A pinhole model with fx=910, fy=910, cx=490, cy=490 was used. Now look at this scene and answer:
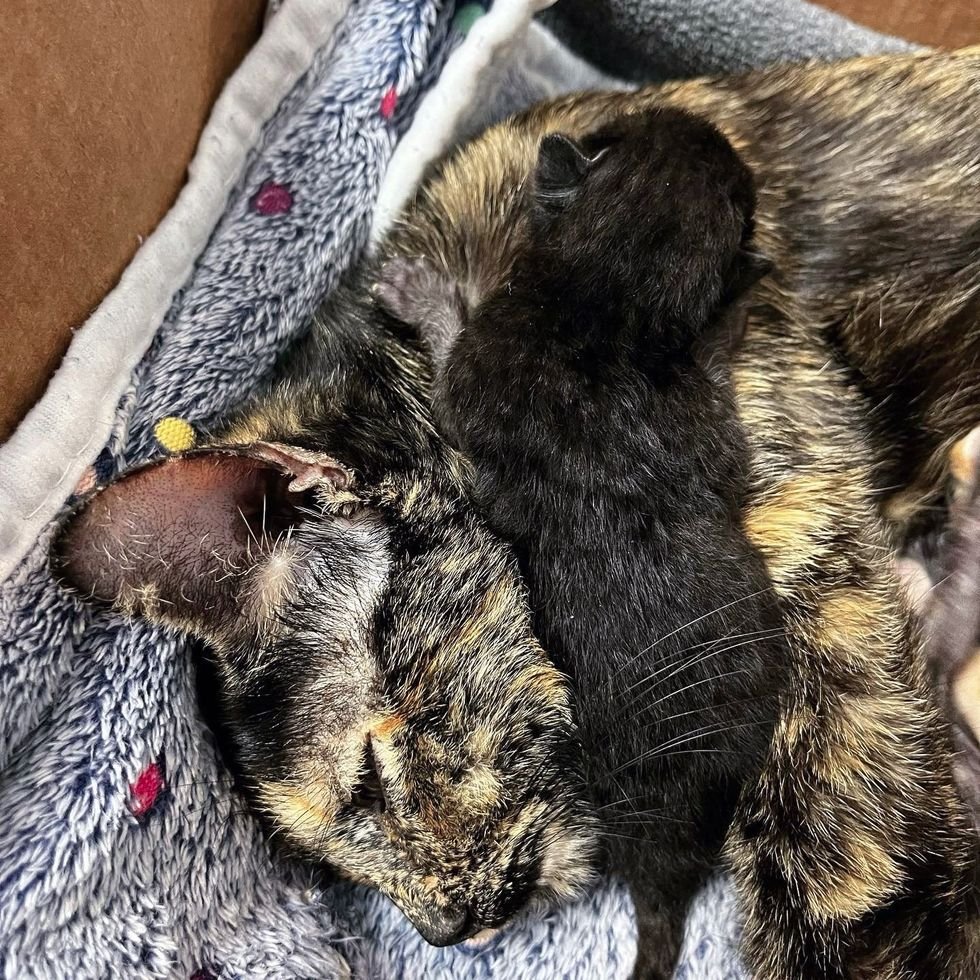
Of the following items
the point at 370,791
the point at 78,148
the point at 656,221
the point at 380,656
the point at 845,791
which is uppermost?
the point at 78,148

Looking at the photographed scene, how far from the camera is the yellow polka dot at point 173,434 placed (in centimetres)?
115

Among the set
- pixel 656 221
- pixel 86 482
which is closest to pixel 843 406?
pixel 656 221

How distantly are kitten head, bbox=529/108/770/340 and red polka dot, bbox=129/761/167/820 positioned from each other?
731mm

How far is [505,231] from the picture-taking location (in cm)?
125

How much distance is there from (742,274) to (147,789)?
902 millimetres

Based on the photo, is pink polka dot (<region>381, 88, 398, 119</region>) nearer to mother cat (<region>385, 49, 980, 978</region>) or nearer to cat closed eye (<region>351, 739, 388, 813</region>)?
mother cat (<region>385, 49, 980, 978</region>)

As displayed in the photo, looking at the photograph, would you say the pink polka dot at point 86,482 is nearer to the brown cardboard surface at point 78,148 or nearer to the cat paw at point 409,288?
the brown cardboard surface at point 78,148

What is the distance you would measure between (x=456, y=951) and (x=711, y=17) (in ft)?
5.12

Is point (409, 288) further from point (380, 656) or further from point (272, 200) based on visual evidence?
point (380, 656)

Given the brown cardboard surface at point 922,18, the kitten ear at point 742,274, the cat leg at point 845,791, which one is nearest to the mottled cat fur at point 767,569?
the cat leg at point 845,791

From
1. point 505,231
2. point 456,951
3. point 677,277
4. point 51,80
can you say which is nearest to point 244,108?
point 51,80

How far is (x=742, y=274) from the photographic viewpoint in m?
1.06

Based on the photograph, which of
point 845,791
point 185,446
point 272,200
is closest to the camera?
point 845,791

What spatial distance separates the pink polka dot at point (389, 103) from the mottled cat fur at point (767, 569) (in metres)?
0.25
